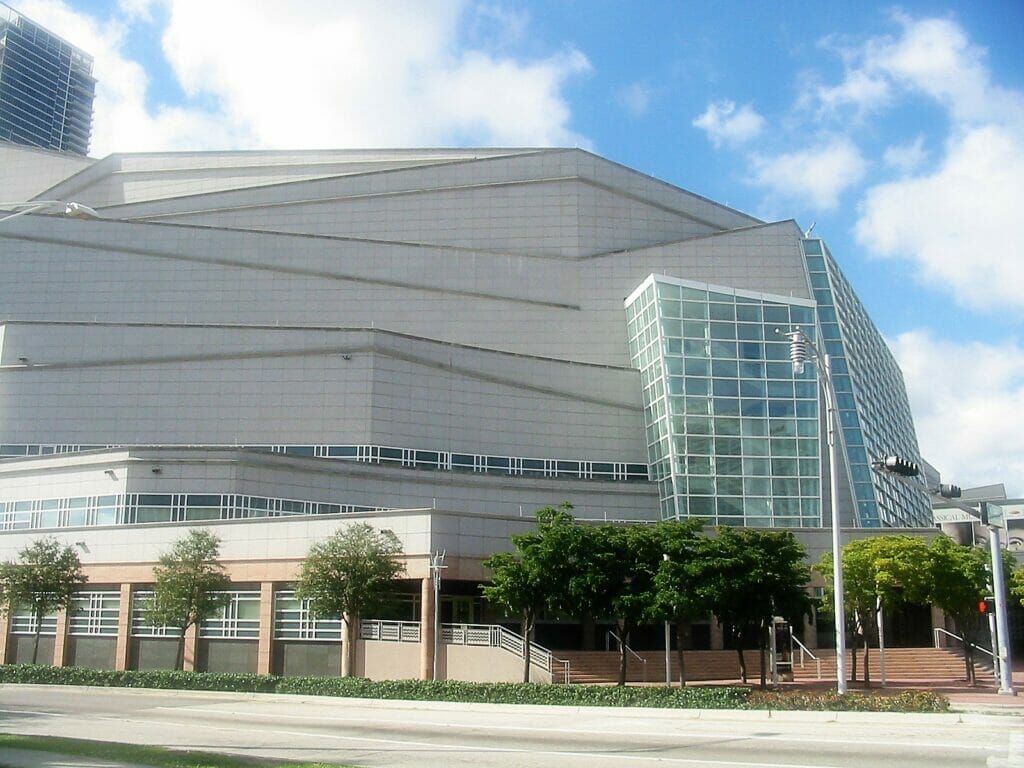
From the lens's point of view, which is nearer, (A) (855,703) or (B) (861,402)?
(A) (855,703)

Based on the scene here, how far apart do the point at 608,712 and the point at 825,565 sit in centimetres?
1597

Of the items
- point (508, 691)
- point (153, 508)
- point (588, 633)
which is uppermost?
point (153, 508)

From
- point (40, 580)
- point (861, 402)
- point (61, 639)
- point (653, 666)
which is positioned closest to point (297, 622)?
point (40, 580)

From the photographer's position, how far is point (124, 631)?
1804 inches

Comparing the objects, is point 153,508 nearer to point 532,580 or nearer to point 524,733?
point 532,580

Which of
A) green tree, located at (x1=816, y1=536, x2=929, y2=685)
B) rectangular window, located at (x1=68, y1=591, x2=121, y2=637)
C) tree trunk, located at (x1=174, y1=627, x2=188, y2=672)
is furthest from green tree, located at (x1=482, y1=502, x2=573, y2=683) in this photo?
rectangular window, located at (x1=68, y1=591, x2=121, y2=637)

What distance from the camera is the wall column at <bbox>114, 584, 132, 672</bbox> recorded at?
1779 inches

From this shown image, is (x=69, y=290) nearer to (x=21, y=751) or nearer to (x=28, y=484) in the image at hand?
(x=28, y=484)

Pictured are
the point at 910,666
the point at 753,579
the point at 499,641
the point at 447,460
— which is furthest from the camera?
the point at 447,460

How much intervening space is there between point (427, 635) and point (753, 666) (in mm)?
15034

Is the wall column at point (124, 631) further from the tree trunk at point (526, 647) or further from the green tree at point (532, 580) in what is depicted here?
the tree trunk at point (526, 647)

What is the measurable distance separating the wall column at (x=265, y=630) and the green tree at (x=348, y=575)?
3930 mm

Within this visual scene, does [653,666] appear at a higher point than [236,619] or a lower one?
lower

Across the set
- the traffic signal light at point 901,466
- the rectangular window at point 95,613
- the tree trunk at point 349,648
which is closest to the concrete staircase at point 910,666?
the traffic signal light at point 901,466
